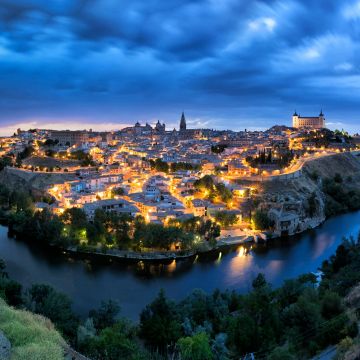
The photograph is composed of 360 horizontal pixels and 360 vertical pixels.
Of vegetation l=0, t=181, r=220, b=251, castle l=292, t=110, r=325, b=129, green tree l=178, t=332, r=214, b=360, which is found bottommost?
green tree l=178, t=332, r=214, b=360

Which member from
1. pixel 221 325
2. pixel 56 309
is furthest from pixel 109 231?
pixel 221 325

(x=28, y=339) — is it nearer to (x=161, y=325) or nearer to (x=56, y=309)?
(x=161, y=325)

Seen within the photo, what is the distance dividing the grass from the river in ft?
12.9

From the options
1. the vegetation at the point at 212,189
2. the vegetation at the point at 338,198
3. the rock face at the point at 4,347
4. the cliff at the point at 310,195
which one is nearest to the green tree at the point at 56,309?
the rock face at the point at 4,347

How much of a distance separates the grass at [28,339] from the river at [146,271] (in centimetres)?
393

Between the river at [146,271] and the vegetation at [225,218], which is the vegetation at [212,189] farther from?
the river at [146,271]

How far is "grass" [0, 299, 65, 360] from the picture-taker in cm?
266

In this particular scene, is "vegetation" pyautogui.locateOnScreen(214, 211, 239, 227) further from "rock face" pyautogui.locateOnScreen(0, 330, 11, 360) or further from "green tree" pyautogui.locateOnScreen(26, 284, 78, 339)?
"rock face" pyautogui.locateOnScreen(0, 330, 11, 360)

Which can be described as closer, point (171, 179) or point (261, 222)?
point (261, 222)

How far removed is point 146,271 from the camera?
917cm

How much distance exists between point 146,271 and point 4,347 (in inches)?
257

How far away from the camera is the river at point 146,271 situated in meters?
8.05

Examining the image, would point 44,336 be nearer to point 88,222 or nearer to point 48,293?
point 48,293

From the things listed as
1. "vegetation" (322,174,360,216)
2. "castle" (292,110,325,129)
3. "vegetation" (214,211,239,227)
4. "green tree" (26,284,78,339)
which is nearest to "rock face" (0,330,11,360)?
"green tree" (26,284,78,339)
